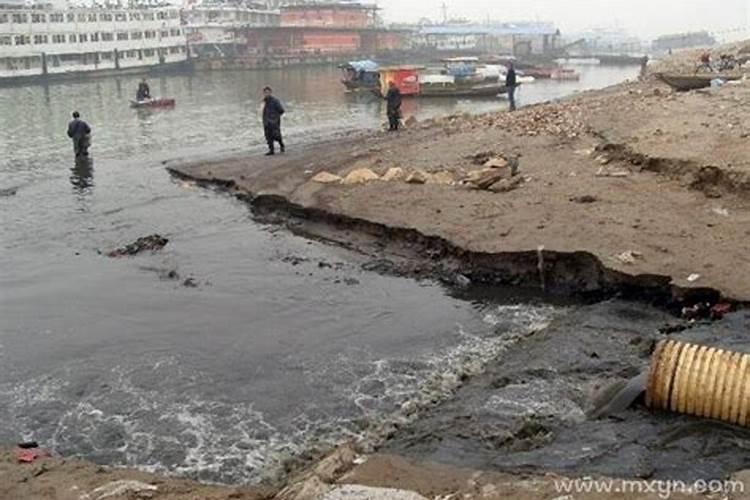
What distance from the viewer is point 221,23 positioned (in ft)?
300

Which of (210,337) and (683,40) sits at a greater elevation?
(683,40)

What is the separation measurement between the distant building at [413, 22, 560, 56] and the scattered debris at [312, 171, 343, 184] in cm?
9714

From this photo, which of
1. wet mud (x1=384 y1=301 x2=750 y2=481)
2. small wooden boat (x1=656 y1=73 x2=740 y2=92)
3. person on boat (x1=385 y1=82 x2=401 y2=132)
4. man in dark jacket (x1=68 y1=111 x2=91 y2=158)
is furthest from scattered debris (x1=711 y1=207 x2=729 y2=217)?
man in dark jacket (x1=68 y1=111 x2=91 y2=158)

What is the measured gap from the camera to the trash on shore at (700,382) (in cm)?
596

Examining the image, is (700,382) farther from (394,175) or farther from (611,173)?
(394,175)

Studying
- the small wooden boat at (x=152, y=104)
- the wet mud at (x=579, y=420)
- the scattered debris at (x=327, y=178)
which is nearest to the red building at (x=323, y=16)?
A: the small wooden boat at (x=152, y=104)

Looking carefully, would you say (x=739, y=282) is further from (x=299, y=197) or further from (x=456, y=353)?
(x=299, y=197)

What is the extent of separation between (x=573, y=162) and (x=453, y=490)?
10216 mm

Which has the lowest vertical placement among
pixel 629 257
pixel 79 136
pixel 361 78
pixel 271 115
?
pixel 629 257

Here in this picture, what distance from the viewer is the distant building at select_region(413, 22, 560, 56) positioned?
4466 inches

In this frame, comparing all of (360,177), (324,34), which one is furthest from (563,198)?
(324,34)

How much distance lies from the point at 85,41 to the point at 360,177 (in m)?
63.3

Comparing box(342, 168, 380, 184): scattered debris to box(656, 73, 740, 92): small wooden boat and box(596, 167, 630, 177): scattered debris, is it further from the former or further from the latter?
box(656, 73, 740, 92): small wooden boat

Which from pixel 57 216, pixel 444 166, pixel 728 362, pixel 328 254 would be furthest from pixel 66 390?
pixel 444 166
